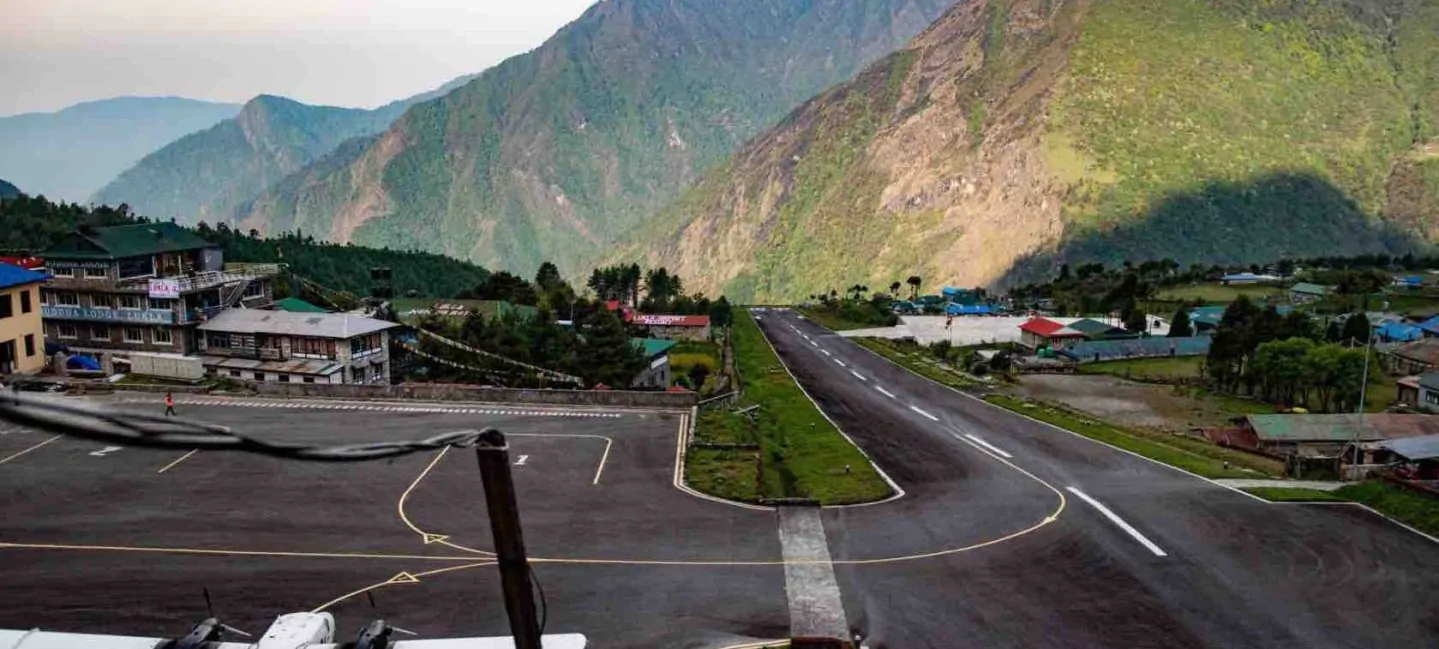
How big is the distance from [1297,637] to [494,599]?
19.3 meters

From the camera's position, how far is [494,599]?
24281mm

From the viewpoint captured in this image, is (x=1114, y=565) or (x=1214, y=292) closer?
(x=1114, y=565)

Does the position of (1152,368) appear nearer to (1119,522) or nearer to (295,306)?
(1119,522)

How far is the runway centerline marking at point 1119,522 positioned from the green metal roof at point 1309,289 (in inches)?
4675

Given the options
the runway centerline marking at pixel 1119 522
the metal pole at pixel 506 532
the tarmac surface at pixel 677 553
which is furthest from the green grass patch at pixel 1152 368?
the metal pole at pixel 506 532

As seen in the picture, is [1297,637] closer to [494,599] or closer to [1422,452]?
[494,599]

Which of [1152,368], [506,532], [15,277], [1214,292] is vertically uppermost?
[15,277]

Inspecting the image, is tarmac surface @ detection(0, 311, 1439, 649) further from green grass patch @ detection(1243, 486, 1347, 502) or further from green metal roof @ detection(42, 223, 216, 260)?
green metal roof @ detection(42, 223, 216, 260)

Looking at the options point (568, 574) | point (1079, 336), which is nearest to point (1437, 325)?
point (1079, 336)

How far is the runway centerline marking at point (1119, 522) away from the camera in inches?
1138

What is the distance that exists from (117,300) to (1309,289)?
140 m

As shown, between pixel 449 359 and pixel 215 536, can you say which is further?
pixel 449 359

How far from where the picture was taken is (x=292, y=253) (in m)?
138

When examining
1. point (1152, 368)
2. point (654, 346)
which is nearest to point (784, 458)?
point (654, 346)
